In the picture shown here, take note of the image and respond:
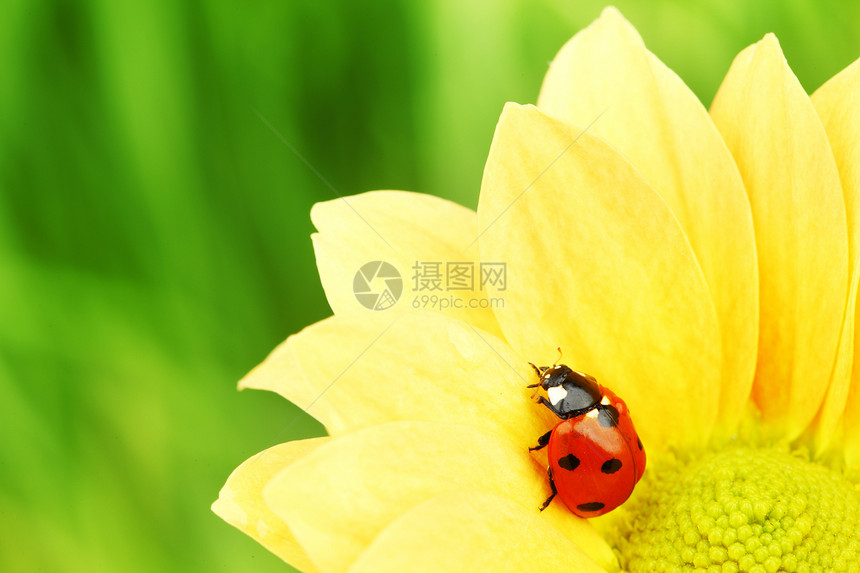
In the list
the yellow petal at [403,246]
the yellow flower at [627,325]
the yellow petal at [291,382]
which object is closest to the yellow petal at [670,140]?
the yellow flower at [627,325]

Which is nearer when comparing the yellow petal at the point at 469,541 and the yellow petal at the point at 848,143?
the yellow petal at the point at 469,541

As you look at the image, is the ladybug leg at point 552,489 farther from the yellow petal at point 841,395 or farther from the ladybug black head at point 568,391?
the yellow petal at point 841,395

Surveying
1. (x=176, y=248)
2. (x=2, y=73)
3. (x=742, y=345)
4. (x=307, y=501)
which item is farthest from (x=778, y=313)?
(x=2, y=73)

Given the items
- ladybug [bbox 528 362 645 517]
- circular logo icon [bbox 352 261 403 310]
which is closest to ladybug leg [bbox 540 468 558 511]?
ladybug [bbox 528 362 645 517]

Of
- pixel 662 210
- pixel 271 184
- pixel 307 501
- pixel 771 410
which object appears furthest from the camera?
pixel 271 184

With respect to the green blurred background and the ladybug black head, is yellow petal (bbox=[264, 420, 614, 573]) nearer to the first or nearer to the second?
the ladybug black head

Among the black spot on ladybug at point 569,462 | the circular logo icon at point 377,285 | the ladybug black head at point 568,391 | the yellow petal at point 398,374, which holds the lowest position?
the black spot on ladybug at point 569,462

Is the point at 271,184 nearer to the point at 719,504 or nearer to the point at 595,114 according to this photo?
the point at 595,114

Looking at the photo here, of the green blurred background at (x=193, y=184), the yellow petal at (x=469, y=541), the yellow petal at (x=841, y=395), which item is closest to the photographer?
the yellow petal at (x=469, y=541)
